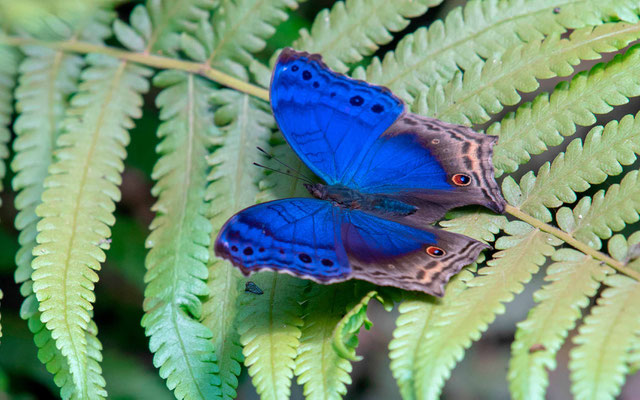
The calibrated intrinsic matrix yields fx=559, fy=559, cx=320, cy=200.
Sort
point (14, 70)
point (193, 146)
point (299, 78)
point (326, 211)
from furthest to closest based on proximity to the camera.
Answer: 1. point (14, 70)
2. point (193, 146)
3. point (299, 78)
4. point (326, 211)

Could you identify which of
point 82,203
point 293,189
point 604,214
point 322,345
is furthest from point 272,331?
point 604,214

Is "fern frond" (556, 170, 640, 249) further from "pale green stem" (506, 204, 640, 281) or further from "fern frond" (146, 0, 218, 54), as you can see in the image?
"fern frond" (146, 0, 218, 54)

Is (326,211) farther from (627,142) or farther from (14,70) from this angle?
(14,70)

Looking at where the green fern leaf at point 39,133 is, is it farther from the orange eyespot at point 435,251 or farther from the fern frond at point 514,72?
the fern frond at point 514,72

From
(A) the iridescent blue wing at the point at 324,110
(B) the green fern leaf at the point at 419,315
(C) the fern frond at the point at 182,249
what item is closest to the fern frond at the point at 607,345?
(B) the green fern leaf at the point at 419,315

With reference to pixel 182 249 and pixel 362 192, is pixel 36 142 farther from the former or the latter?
pixel 362 192

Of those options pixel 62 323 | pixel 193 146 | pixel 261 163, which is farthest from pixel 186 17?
pixel 62 323
